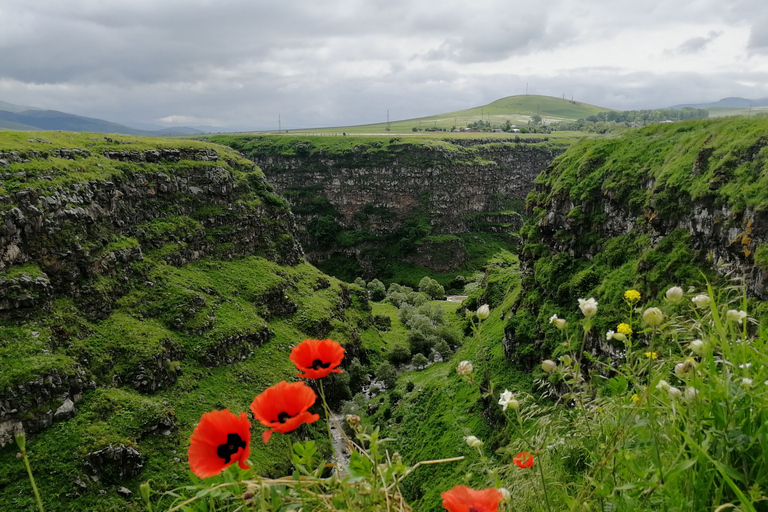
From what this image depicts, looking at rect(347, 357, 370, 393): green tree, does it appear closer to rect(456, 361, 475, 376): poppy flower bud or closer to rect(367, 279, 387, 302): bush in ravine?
rect(367, 279, 387, 302): bush in ravine

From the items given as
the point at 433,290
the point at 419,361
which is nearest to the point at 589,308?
the point at 419,361

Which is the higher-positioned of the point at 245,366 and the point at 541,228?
the point at 541,228

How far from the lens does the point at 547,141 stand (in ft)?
512

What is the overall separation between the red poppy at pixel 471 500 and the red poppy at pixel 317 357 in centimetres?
122

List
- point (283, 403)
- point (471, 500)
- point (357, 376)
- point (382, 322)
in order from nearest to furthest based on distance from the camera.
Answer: point (471, 500) → point (283, 403) → point (357, 376) → point (382, 322)

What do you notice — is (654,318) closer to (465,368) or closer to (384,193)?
(465,368)

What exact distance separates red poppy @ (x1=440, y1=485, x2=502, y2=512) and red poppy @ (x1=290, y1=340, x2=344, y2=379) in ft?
4.01

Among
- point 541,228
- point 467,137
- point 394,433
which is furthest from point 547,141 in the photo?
point 394,433

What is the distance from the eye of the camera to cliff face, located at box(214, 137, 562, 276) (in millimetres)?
123875

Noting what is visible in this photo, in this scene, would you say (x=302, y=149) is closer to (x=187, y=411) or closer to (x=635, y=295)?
(x=187, y=411)

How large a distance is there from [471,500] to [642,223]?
31331 millimetres

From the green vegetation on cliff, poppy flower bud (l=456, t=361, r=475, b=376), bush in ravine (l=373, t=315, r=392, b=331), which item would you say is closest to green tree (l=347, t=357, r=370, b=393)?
bush in ravine (l=373, t=315, r=392, b=331)

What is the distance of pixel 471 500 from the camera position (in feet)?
9.48

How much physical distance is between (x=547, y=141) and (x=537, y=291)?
130998 mm
